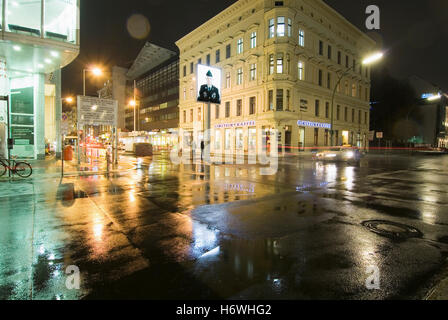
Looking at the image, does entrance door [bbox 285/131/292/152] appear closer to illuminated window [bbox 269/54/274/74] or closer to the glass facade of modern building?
illuminated window [bbox 269/54/274/74]

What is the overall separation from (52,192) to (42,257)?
6248 mm

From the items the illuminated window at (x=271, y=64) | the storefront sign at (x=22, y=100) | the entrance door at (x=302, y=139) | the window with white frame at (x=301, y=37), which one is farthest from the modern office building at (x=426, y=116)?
the storefront sign at (x=22, y=100)

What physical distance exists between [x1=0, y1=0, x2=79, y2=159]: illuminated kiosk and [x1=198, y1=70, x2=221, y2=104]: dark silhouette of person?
9614mm

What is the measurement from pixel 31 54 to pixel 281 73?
26.3 meters

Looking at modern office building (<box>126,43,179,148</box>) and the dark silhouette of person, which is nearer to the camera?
the dark silhouette of person

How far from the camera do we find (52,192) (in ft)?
31.2

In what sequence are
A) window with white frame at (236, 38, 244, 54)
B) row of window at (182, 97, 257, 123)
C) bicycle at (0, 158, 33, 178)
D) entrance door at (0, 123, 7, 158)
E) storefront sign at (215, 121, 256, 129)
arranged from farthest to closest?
window with white frame at (236, 38, 244, 54) < row of window at (182, 97, 257, 123) < storefront sign at (215, 121, 256, 129) < entrance door at (0, 123, 7, 158) < bicycle at (0, 158, 33, 178)

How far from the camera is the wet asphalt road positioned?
10.9 feet

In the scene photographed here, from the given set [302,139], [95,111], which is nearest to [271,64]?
[302,139]

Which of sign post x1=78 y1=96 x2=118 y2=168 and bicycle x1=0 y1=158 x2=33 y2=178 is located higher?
sign post x1=78 y1=96 x2=118 y2=168

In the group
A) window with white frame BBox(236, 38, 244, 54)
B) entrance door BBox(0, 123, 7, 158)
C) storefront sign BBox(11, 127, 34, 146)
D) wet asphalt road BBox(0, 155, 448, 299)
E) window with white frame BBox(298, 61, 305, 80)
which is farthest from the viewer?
window with white frame BBox(236, 38, 244, 54)

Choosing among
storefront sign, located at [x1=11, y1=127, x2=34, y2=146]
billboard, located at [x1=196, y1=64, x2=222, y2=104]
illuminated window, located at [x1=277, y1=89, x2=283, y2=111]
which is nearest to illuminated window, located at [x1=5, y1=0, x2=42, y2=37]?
storefront sign, located at [x1=11, y1=127, x2=34, y2=146]

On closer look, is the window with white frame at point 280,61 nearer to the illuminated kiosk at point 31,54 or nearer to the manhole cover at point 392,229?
the illuminated kiosk at point 31,54
